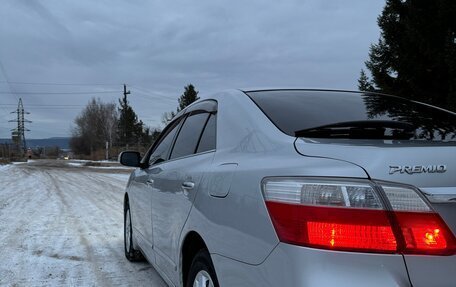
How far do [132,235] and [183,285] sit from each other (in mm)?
2538

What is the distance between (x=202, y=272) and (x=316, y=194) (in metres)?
1.23

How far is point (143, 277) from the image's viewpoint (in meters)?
5.32

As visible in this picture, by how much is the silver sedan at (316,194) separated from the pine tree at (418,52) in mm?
10189

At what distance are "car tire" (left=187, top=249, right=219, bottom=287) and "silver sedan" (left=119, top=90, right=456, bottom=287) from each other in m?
0.01

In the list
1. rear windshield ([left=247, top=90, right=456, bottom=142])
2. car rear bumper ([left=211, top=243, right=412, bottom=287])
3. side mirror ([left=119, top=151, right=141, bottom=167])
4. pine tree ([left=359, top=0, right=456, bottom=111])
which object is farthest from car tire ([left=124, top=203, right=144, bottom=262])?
pine tree ([left=359, top=0, right=456, bottom=111])

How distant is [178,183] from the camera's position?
3539mm

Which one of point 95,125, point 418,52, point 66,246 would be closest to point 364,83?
point 418,52

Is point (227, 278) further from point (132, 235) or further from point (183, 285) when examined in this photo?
point (132, 235)

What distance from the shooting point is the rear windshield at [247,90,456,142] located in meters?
2.54

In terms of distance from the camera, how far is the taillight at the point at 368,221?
1.92 meters

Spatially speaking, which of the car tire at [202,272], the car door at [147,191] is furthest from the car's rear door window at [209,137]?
the car door at [147,191]

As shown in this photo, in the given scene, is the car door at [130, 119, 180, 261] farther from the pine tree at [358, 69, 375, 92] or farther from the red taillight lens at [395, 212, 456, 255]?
the pine tree at [358, 69, 375, 92]

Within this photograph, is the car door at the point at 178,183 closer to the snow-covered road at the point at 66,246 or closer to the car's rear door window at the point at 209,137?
the car's rear door window at the point at 209,137

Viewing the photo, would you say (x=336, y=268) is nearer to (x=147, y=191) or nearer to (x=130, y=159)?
(x=147, y=191)
